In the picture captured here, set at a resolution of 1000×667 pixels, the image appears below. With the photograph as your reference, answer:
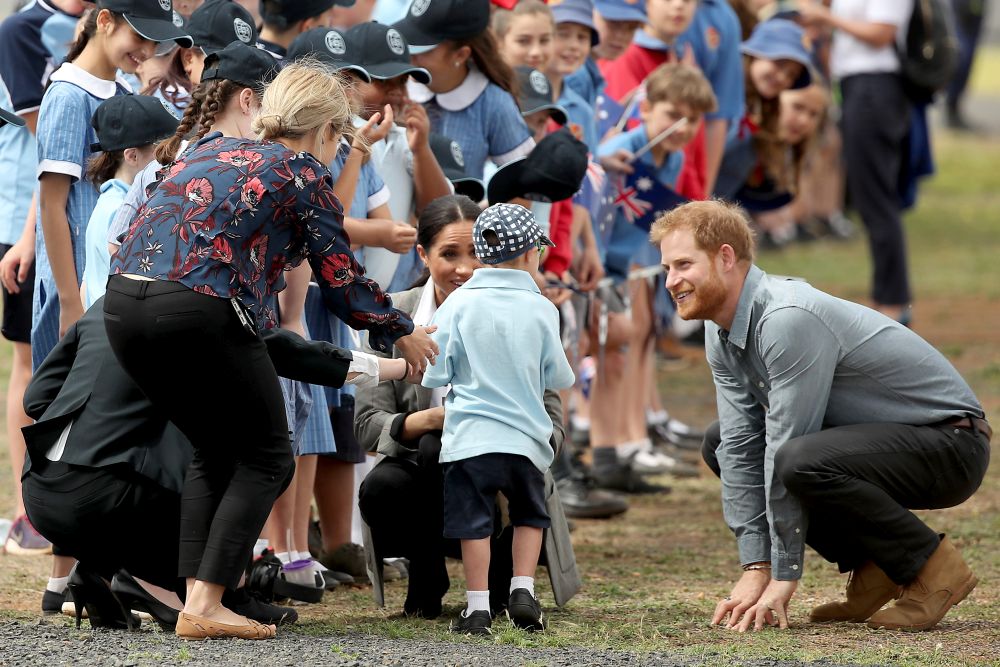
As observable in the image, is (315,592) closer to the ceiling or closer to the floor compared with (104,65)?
closer to the floor

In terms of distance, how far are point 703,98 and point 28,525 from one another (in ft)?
11.1

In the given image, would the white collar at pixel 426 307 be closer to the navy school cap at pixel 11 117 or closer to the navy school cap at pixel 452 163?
the navy school cap at pixel 452 163

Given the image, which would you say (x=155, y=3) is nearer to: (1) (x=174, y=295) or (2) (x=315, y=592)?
(1) (x=174, y=295)

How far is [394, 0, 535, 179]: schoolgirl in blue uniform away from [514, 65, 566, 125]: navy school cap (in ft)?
0.74

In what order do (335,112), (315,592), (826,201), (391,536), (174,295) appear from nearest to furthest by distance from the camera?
1. (174,295)
2. (335,112)
3. (391,536)
4. (315,592)
5. (826,201)

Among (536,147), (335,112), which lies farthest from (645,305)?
(335,112)

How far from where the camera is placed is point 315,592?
195 inches

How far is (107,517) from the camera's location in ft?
13.8

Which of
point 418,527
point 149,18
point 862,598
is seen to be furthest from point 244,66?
point 862,598

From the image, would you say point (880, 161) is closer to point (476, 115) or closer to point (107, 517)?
point (476, 115)

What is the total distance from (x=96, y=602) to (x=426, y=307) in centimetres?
134

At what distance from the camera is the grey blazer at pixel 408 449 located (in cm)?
455

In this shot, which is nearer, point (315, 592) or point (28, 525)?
point (315, 592)

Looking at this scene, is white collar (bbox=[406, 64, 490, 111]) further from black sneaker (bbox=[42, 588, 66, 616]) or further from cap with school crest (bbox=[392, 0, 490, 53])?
black sneaker (bbox=[42, 588, 66, 616])
